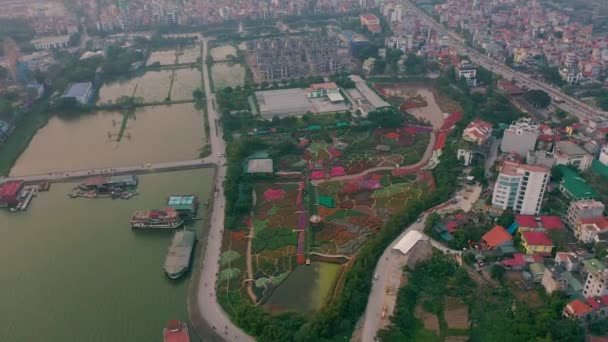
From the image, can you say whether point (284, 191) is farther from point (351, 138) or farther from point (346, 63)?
point (346, 63)

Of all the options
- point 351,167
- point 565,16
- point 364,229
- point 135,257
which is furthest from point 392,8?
→ point 135,257

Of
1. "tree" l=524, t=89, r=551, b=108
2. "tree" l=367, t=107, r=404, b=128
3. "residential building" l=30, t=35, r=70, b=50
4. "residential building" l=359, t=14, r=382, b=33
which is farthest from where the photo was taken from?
"residential building" l=359, t=14, r=382, b=33

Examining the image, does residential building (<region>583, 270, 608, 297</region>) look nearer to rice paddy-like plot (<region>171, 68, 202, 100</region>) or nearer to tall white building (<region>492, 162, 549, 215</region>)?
tall white building (<region>492, 162, 549, 215</region>)

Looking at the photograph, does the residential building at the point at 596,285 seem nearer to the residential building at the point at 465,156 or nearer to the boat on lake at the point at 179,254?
the residential building at the point at 465,156

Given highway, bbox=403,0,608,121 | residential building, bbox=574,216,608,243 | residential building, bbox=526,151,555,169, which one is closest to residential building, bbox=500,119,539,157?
residential building, bbox=526,151,555,169

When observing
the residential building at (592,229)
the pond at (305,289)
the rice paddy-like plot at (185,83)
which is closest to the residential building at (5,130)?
the rice paddy-like plot at (185,83)
